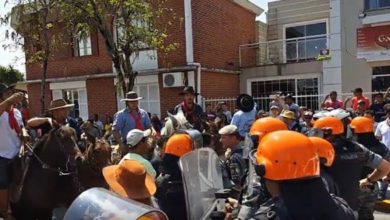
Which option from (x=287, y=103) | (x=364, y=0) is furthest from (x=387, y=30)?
(x=287, y=103)

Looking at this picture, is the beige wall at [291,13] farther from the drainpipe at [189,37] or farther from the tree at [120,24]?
the tree at [120,24]

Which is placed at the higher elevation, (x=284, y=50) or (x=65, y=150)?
(x=284, y=50)

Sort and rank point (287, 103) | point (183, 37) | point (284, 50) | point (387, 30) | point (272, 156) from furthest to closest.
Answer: point (284, 50), point (183, 37), point (387, 30), point (287, 103), point (272, 156)

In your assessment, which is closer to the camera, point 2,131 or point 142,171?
point 142,171

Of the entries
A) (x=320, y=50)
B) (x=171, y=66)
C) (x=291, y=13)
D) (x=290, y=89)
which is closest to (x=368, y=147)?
(x=171, y=66)

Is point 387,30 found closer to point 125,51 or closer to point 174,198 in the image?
point 125,51

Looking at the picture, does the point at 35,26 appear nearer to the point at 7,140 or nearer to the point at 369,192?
the point at 7,140

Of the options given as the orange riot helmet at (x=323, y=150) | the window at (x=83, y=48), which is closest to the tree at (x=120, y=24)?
the window at (x=83, y=48)

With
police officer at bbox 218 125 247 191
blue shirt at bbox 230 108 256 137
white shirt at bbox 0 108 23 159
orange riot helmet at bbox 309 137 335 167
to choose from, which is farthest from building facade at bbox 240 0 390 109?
orange riot helmet at bbox 309 137 335 167

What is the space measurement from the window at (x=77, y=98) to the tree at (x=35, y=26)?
4.12 m

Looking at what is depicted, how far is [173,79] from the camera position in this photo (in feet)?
45.4

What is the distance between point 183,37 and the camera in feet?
45.6

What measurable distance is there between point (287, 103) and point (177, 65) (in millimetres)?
5281

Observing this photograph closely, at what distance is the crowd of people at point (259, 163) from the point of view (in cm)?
216
